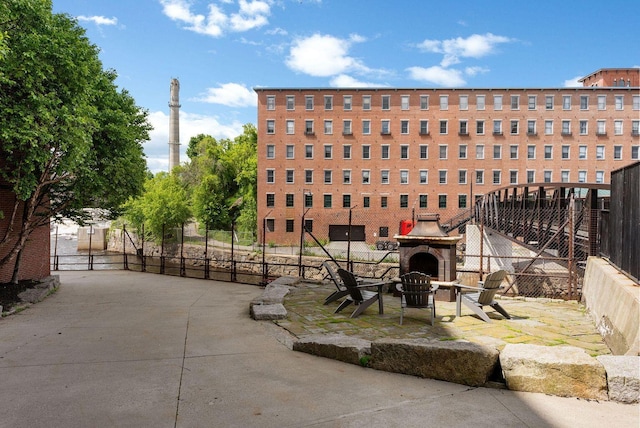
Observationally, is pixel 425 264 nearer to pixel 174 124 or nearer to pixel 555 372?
pixel 555 372

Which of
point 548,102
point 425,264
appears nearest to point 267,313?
point 425,264

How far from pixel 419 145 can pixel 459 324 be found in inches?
1763

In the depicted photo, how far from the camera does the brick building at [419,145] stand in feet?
167

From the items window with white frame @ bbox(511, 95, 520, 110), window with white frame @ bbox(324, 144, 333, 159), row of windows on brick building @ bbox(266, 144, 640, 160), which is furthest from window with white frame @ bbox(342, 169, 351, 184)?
window with white frame @ bbox(511, 95, 520, 110)

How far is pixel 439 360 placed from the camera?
4926 mm

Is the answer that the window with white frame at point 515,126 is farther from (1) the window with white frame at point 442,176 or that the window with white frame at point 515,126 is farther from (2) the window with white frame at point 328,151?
(2) the window with white frame at point 328,151

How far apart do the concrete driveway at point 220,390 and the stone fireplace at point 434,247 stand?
509 centimetres

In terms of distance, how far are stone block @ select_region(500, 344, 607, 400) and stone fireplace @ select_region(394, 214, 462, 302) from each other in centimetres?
677

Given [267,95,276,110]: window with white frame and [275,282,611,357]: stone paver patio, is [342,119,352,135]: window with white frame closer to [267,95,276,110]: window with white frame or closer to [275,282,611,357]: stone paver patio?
[267,95,276,110]: window with white frame

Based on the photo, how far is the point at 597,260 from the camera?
965cm

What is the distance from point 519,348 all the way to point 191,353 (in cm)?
426

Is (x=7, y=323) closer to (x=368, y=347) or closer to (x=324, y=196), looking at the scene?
(x=368, y=347)

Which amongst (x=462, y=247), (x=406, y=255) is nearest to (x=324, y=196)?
(x=462, y=247)

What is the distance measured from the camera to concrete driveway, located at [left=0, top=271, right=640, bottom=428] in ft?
12.8
